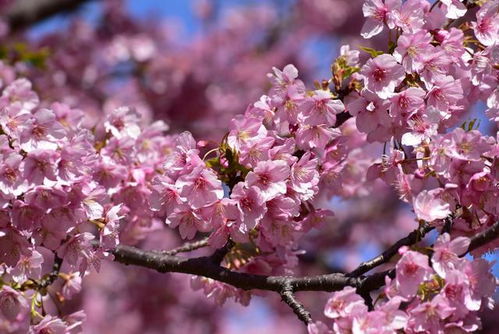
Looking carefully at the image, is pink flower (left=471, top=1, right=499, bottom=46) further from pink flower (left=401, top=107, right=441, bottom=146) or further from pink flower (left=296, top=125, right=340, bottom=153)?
pink flower (left=296, top=125, right=340, bottom=153)

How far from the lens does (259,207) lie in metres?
2.27

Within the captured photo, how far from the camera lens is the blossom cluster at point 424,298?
198 cm

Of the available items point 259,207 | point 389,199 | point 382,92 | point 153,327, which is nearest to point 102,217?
point 259,207

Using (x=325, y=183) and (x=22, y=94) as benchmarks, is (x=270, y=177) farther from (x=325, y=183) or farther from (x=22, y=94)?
(x=22, y=94)

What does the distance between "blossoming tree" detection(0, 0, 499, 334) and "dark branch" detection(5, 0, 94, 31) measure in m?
3.42

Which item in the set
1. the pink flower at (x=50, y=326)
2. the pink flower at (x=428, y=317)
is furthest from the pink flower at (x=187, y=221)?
the pink flower at (x=428, y=317)

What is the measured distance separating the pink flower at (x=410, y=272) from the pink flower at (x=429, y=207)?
18 centimetres

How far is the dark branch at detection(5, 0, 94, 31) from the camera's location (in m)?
5.89

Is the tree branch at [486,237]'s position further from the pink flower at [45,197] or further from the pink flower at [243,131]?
the pink flower at [45,197]

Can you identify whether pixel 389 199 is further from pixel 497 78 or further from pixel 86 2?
pixel 497 78

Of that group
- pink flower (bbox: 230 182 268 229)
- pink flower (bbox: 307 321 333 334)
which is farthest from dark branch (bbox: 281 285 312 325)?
pink flower (bbox: 230 182 268 229)

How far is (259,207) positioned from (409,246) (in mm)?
446

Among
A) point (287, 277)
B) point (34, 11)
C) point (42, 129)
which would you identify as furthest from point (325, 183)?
point (34, 11)

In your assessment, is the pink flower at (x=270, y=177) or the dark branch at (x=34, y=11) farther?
the dark branch at (x=34, y=11)
